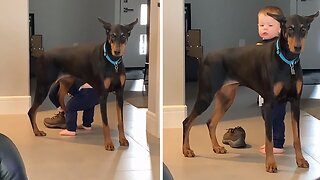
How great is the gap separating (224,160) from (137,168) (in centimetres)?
35

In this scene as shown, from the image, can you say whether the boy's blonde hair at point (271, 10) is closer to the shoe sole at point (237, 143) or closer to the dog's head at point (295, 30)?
the dog's head at point (295, 30)

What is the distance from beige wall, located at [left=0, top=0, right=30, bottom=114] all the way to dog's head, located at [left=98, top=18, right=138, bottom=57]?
235 millimetres

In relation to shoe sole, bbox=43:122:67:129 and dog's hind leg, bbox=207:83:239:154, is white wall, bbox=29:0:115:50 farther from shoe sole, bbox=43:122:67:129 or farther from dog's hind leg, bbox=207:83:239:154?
dog's hind leg, bbox=207:83:239:154

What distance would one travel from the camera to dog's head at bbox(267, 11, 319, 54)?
151 cm

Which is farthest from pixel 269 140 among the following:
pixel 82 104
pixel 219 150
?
pixel 82 104

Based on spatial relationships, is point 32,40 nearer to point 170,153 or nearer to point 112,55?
point 112,55

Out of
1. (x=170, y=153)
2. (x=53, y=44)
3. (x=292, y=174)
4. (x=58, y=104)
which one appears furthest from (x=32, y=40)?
(x=292, y=174)

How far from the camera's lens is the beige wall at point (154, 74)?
162 cm

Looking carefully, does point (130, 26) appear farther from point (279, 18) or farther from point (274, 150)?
point (274, 150)

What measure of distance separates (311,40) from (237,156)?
413 mm

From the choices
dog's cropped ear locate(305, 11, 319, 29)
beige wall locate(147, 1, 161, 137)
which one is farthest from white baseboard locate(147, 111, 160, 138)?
dog's cropped ear locate(305, 11, 319, 29)

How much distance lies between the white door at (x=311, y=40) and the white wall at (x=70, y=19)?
549 mm

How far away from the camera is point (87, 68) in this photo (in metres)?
1.74

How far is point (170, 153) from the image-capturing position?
1.71 metres
